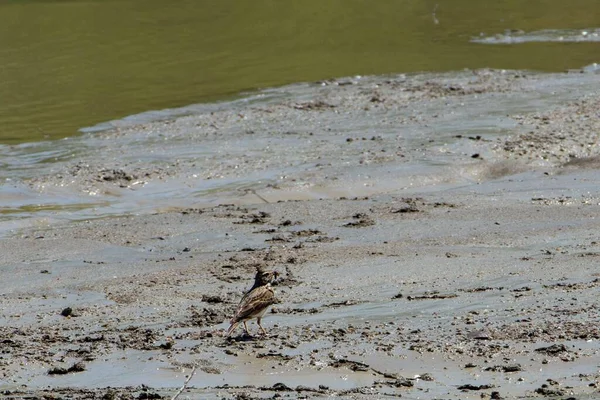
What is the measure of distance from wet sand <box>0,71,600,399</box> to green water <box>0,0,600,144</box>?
8.63 feet

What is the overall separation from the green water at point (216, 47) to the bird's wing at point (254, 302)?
8.97 meters

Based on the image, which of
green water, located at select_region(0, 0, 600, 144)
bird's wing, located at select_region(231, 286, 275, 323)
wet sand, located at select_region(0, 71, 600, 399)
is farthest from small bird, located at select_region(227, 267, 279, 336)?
green water, located at select_region(0, 0, 600, 144)

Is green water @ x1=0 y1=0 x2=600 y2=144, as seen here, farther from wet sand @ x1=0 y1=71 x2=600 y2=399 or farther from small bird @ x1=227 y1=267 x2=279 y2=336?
small bird @ x1=227 y1=267 x2=279 y2=336

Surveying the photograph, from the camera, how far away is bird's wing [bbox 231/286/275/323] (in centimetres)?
668

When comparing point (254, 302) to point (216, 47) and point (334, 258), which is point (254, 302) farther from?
point (216, 47)

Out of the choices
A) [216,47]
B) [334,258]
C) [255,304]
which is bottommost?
[334,258]

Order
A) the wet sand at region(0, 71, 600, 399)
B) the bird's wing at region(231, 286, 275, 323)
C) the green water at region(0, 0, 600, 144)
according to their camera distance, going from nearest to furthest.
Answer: the wet sand at region(0, 71, 600, 399) < the bird's wing at region(231, 286, 275, 323) < the green water at region(0, 0, 600, 144)

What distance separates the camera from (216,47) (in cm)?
2364

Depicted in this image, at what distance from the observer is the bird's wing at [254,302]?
668 centimetres

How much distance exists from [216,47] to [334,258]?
49.6ft

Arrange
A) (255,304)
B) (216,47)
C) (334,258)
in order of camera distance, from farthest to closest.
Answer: (216,47), (334,258), (255,304)

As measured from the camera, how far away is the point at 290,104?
17.0 m

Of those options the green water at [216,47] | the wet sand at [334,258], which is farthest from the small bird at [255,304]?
the green water at [216,47]

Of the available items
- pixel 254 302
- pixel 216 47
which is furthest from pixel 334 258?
pixel 216 47
